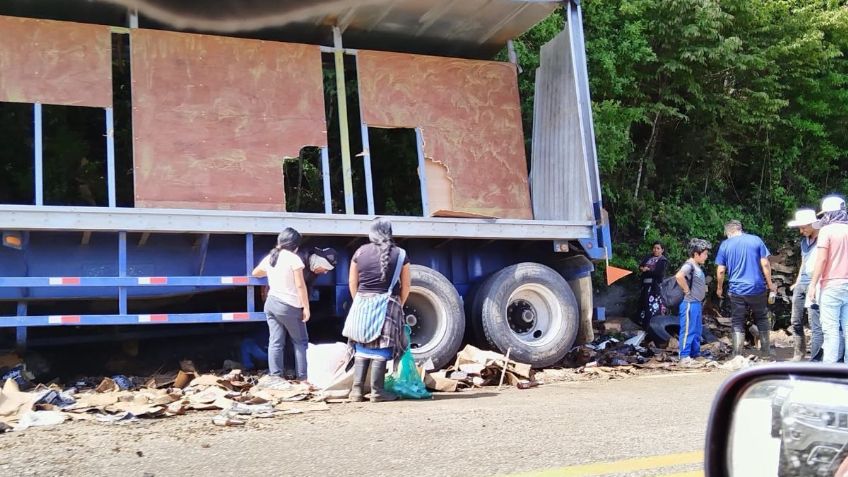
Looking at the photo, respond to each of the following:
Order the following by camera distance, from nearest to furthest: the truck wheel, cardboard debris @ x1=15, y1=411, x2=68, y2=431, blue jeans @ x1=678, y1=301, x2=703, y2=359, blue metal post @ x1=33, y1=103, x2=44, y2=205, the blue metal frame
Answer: cardboard debris @ x1=15, y1=411, x2=68, y2=431
the blue metal frame
blue metal post @ x1=33, y1=103, x2=44, y2=205
the truck wheel
blue jeans @ x1=678, y1=301, x2=703, y2=359

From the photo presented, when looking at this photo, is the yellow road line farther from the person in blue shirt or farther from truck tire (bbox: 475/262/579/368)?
the person in blue shirt

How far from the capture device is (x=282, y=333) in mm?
6598

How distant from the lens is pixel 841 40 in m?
12.9

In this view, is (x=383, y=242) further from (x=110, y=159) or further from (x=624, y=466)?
(x=110, y=159)

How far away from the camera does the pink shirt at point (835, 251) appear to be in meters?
6.43

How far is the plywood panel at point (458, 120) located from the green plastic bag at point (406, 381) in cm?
244

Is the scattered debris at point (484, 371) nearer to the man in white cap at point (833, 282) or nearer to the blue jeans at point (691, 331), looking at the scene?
the blue jeans at point (691, 331)

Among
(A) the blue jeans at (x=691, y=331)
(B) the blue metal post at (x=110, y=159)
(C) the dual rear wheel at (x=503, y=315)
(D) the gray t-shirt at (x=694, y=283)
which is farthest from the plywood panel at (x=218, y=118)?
(A) the blue jeans at (x=691, y=331)

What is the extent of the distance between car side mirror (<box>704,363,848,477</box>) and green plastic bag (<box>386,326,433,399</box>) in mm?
4429

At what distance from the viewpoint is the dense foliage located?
11.1 metres

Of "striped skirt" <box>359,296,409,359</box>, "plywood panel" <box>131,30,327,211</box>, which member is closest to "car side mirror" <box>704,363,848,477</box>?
"striped skirt" <box>359,296,409,359</box>

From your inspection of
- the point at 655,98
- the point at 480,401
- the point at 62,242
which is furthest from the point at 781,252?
the point at 62,242

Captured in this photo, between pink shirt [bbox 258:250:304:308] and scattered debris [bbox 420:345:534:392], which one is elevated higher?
pink shirt [bbox 258:250:304:308]

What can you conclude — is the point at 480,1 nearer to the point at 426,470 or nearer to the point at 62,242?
the point at 62,242
